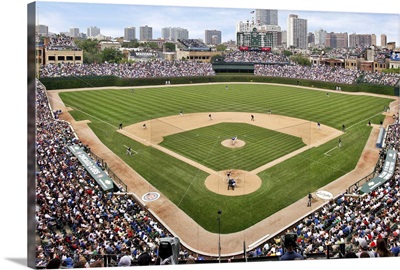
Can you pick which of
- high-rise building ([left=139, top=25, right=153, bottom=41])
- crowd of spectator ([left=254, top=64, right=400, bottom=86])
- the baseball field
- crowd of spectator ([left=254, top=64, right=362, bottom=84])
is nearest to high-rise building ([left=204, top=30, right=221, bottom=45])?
high-rise building ([left=139, top=25, right=153, bottom=41])

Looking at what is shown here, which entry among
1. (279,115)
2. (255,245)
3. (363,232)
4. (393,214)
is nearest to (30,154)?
(255,245)

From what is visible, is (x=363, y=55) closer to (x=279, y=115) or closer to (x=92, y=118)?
(x=279, y=115)

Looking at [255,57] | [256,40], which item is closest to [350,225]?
[256,40]

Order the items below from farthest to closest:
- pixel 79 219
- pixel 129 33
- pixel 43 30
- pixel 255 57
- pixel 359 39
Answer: pixel 255 57 < pixel 359 39 < pixel 129 33 < pixel 43 30 < pixel 79 219

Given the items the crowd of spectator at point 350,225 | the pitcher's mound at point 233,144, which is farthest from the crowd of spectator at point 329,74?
the crowd of spectator at point 350,225

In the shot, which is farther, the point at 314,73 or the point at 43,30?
the point at 314,73

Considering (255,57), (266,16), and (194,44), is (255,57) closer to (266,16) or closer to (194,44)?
(194,44)

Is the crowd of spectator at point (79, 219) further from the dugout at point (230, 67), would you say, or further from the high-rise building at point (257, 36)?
the dugout at point (230, 67)
